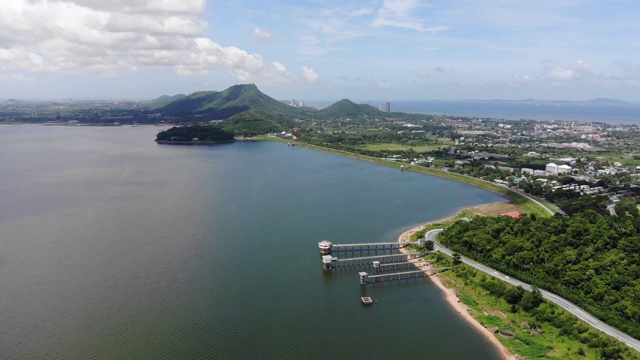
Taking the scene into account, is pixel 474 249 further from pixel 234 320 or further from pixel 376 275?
pixel 234 320

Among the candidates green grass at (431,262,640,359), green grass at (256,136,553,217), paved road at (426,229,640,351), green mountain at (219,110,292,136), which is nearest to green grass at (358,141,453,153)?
green grass at (256,136,553,217)

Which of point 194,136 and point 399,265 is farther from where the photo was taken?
point 194,136

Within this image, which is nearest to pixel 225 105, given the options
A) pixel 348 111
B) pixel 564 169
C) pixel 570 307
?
pixel 348 111

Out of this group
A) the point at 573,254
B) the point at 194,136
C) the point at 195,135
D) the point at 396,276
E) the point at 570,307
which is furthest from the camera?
the point at 195,135

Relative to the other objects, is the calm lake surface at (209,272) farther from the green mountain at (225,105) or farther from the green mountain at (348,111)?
the green mountain at (348,111)

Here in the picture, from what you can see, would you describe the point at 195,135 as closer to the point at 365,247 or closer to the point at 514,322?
the point at 365,247

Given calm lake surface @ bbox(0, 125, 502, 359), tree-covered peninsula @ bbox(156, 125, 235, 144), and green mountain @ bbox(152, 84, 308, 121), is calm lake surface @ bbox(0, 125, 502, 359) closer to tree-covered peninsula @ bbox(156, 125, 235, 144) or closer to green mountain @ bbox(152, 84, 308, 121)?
tree-covered peninsula @ bbox(156, 125, 235, 144)

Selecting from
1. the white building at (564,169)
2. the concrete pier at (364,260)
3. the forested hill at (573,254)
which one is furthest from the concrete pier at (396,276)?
the white building at (564,169)
